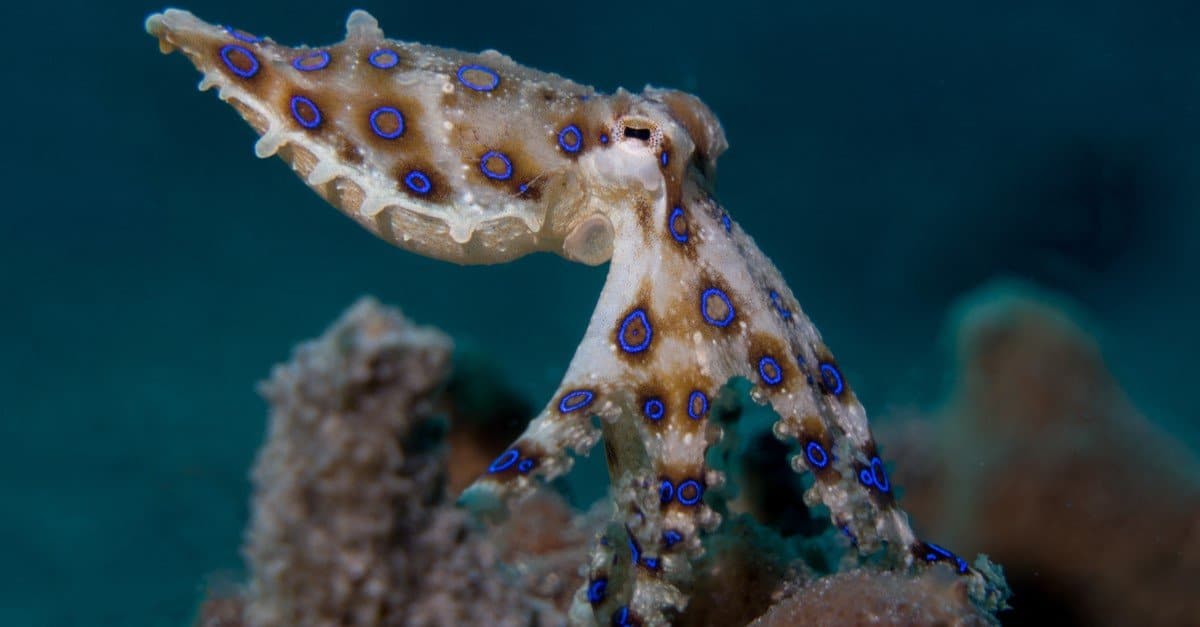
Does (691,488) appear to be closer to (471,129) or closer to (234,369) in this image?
(471,129)

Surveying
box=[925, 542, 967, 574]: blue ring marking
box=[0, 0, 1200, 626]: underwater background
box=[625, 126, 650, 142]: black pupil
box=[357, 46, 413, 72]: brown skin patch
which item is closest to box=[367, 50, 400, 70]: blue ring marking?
box=[357, 46, 413, 72]: brown skin patch

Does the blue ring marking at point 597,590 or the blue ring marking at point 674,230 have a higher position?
the blue ring marking at point 674,230

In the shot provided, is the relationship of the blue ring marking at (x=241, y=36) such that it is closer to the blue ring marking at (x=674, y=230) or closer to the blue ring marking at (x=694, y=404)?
the blue ring marking at (x=674, y=230)

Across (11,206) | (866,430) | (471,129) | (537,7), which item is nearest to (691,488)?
(866,430)

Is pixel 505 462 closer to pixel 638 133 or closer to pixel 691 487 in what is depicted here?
pixel 691 487

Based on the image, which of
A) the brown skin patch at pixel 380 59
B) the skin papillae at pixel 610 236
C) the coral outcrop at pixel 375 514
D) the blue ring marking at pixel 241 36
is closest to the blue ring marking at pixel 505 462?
the skin papillae at pixel 610 236

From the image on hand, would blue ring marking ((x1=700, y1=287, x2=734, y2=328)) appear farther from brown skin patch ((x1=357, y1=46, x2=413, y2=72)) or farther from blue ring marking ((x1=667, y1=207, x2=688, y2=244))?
brown skin patch ((x1=357, y1=46, x2=413, y2=72))
